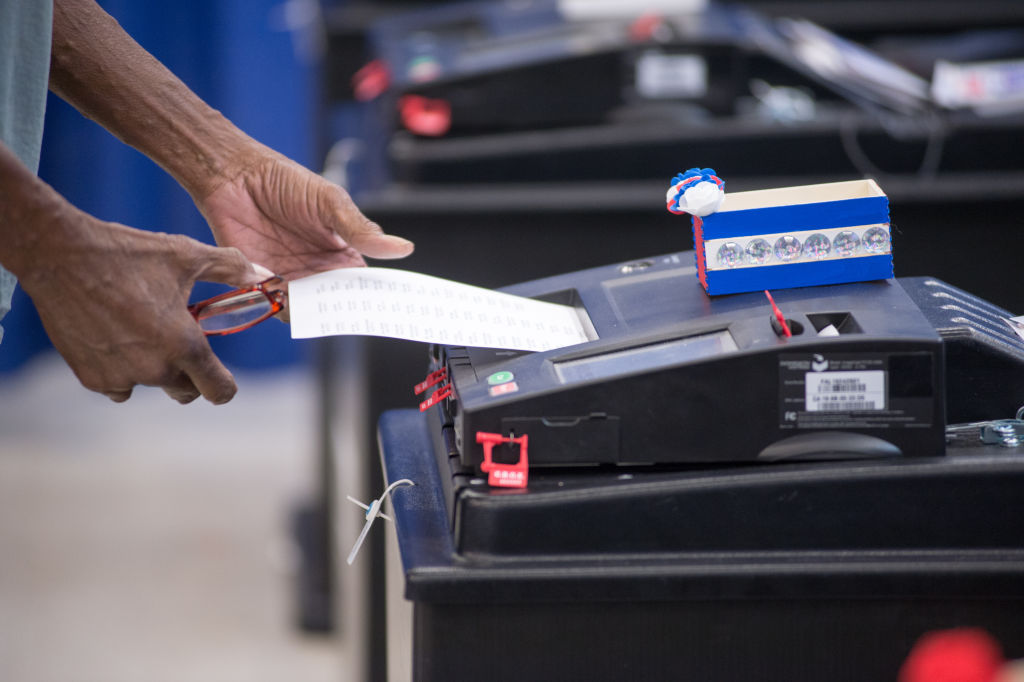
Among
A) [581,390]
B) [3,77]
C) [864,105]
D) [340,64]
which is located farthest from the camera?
[340,64]

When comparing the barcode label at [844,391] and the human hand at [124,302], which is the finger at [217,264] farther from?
the barcode label at [844,391]

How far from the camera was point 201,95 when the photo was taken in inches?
125

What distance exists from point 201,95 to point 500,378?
2.71 m

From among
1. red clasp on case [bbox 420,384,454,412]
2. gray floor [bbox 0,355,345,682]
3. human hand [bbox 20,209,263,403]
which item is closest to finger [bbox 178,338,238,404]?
human hand [bbox 20,209,263,403]

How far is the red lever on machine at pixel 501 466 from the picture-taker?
0.70 metres

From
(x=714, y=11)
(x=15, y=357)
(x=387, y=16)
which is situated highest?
(x=387, y=16)

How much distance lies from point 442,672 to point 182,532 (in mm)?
1946

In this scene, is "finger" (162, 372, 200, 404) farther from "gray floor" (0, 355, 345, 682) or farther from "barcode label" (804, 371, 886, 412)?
"gray floor" (0, 355, 345, 682)

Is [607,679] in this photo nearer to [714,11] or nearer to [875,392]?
[875,392]

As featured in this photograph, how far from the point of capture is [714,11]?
2.06m

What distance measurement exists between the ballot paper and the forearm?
222 millimetres

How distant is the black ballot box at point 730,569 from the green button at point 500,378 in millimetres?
66

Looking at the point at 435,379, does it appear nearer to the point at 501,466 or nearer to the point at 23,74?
the point at 501,466

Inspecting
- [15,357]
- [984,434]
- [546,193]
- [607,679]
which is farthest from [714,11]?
[15,357]
